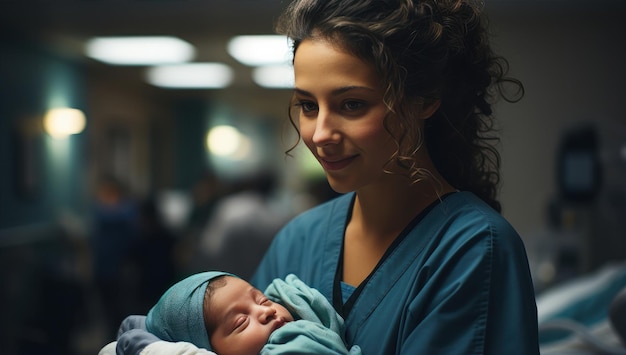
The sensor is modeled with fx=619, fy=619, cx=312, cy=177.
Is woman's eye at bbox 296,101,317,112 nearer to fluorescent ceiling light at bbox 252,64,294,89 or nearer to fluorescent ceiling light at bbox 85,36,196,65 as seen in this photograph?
fluorescent ceiling light at bbox 85,36,196,65

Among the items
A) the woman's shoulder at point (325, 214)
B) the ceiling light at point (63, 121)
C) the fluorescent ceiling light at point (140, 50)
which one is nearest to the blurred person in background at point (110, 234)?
the ceiling light at point (63, 121)

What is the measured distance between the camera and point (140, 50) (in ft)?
15.1

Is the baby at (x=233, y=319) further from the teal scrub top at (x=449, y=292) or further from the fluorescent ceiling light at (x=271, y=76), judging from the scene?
the fluorescent ceiling light at (x=271, y=76)

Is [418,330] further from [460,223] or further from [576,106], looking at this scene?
[576,106]

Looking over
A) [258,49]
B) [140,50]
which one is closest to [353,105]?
[258,49]

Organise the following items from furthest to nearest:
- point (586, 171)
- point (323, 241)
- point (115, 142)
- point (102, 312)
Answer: point (115, 142) < point (102, 312) < point (586, 171) < point (323, 241)

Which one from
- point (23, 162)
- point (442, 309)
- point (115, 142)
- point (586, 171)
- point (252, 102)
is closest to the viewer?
point (442, 309)

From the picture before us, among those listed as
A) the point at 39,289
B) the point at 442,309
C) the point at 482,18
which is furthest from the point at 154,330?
the point at 39,289

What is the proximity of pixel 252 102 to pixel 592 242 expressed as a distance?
191 inches

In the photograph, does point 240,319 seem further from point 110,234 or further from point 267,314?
point 110,234

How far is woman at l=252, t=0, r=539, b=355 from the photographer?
2.77 feet

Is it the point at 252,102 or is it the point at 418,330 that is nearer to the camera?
the point at 418,330

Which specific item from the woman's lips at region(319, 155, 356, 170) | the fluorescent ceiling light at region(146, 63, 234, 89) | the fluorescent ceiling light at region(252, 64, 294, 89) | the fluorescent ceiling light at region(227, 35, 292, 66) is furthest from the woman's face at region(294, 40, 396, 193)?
the fluorescent ceiling light at region(146, 63, 234, 89)

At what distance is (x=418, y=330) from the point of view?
84 cm
